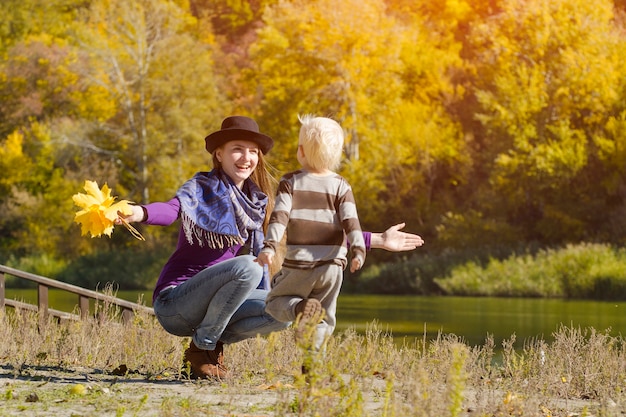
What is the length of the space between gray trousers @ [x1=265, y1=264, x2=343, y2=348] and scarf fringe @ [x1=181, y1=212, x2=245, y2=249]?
0.69 meters

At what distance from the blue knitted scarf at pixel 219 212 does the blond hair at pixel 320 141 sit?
3.01 feet

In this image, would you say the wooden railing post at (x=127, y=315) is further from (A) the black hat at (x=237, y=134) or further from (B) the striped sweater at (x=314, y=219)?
(B) the striped sweater at (x=314, y=219)

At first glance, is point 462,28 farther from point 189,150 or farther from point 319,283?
point 319,283

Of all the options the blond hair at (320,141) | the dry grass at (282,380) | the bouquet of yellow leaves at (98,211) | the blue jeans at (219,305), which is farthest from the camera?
the blue jeans at (219,305)

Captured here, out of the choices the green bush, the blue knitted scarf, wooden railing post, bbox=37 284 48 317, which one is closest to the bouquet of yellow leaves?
the blue knitted scarf

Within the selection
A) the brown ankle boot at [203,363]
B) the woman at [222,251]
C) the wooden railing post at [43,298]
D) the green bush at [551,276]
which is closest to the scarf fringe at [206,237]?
the woman at [222,251]

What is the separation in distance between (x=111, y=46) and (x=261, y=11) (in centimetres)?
1783

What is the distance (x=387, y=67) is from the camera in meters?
41.0

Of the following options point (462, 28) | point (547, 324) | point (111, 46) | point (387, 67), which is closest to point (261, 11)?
point (462, 28)

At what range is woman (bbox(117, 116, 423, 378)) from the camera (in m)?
7.57

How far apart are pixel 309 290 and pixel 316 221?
38cm

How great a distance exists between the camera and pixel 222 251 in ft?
26.0

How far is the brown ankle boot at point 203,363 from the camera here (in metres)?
7.80

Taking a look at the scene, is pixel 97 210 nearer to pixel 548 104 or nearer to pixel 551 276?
pixel 551 276
